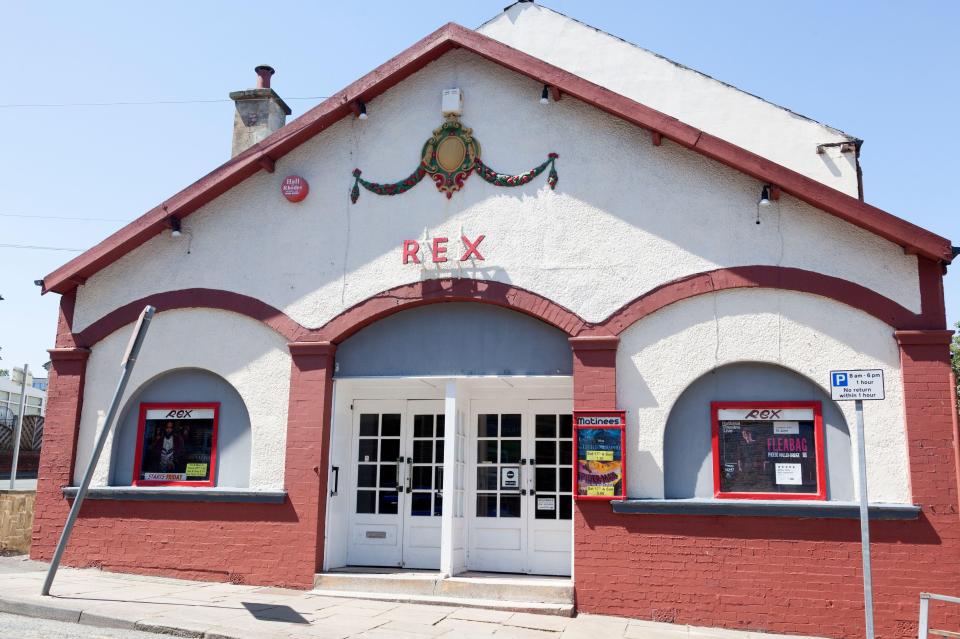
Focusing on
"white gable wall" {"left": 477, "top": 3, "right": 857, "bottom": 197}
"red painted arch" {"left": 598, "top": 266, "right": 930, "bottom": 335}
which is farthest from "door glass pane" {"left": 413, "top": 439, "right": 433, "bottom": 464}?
"white gable wall" {"left": 477, "top": 3, "right": 857, "bottom": 197}

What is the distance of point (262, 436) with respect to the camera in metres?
10.8

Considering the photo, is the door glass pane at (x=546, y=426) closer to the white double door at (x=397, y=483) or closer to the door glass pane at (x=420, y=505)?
the white double door at (x=397, y=483)

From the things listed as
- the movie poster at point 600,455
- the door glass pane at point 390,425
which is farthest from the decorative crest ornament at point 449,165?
the movie poster at point 600,455

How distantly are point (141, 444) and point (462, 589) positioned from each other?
4947 millimetres

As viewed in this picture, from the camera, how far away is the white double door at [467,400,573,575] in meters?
10.6

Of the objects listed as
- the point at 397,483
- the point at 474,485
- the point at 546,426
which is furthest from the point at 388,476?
the point at 546,426

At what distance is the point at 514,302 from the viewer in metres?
10.2

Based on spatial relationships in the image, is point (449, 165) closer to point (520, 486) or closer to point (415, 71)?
point (415, 71)

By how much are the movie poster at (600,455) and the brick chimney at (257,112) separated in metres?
7.79

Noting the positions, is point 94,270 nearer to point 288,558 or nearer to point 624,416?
point 288,558

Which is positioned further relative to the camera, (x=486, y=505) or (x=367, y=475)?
(x=367, y=475)

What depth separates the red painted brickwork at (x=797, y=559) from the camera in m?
8.52

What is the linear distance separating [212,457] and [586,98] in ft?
21.9

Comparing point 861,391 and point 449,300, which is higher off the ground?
point 449,300
